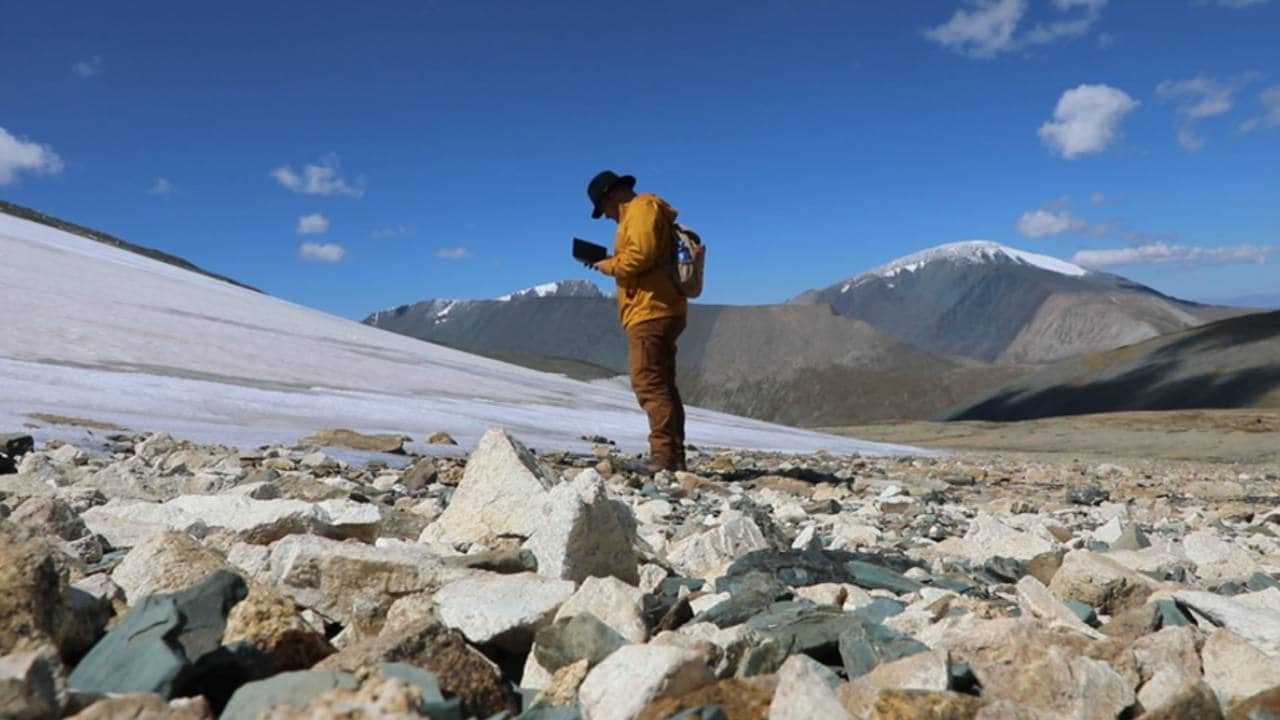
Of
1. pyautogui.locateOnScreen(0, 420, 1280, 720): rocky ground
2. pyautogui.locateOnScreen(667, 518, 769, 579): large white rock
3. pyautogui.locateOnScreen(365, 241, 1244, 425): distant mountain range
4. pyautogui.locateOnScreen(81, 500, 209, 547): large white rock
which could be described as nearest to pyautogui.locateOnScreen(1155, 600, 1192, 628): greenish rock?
pyautogui.locateOnScreen(0, 420, 1280, 720): rocky ground

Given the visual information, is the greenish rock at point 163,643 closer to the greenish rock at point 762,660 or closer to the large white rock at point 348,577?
the large white rock at point 348,577

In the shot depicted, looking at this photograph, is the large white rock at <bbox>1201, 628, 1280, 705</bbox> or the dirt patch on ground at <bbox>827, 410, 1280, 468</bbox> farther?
the dirt patch on ground at <bbox>827, 410, 1280, 468</bbox>

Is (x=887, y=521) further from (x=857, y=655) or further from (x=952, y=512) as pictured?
(x=857, y=655)

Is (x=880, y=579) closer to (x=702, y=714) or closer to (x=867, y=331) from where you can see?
(x=702, y=714)

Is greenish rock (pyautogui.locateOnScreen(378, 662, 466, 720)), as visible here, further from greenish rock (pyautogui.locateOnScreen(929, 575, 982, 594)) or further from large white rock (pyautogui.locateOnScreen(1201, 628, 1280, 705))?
greenish rock (pyautogui.locateOnScreen(929, 575, 982, 594))

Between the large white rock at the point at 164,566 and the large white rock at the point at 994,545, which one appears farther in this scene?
the large white rock at the point at 994,545

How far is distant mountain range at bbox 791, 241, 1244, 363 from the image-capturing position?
83.1 metres

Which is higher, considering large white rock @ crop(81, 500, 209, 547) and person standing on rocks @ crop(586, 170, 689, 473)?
person standing on rocks @ crop(586, 170, 689, 473)

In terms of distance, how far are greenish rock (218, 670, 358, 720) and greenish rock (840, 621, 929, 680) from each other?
2.24 ft

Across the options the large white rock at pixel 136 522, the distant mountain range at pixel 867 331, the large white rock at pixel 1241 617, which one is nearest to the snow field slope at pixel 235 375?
the large white rock at pixel 136 522

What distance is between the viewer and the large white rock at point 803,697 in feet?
3.48

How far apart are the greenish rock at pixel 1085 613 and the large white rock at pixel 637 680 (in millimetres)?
857

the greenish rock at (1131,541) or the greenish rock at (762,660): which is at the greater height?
the greenish rock at (1131,541)

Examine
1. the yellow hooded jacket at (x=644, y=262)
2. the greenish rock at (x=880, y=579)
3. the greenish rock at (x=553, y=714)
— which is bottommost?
the greenish rock at (x=553, y=714)
